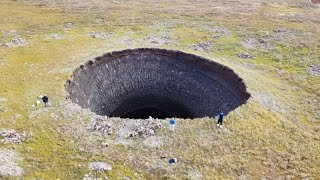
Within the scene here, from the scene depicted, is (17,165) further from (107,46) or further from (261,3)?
(261,3)

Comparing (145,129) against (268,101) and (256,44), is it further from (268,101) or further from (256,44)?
(256,44)

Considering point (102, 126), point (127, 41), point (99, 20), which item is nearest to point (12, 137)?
point (102, 126)

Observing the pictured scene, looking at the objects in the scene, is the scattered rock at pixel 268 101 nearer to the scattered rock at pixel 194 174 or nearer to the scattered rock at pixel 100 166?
the scattered rock at pixel 194 174

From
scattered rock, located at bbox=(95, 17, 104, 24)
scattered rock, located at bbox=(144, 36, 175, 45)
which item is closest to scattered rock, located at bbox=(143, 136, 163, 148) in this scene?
scattered rock, located at bbox=(144, 36, 175, 45)

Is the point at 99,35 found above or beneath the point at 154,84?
above

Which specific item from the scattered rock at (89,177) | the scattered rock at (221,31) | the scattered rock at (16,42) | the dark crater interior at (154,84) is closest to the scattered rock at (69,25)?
the scattered rock at (16,42)

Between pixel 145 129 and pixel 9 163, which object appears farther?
pixel 145 129

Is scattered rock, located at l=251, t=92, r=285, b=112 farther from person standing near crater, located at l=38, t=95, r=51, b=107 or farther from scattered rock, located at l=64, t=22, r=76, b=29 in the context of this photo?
scattered rock, located at l=64, t=22, r=76, b=29
